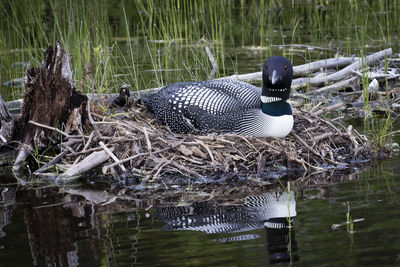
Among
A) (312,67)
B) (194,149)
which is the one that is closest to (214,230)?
(194,149)

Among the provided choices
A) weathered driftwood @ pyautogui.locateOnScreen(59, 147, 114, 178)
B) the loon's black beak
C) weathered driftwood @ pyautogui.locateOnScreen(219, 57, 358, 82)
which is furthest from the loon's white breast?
weathered driftwood @ pyautogui.locateOnScreen(219, 57, 358, 82)

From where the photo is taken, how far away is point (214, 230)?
4.07m

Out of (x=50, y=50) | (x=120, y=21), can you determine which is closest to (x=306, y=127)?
(x=50, y=50)

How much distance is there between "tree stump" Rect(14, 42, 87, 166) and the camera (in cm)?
571

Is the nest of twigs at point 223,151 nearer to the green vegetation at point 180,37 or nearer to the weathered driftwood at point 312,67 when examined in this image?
the green vegetation at point 180,37

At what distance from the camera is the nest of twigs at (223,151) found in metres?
5.30

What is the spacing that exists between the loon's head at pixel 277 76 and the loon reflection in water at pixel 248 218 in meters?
1.06

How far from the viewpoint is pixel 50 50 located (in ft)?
18.6

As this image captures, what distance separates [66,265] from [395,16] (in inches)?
378

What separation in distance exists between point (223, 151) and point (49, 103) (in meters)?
1.54

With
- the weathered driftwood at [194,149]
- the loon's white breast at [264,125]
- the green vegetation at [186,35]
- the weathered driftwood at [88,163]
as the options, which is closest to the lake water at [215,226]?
the weathered driftwood at [88,163]

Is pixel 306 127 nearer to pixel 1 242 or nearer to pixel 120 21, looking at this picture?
pixel 1 242

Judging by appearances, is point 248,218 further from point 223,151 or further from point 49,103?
point 49,103

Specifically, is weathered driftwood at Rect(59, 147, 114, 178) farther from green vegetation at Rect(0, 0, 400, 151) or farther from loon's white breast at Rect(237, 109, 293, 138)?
green vegetation at Rect(0, 0, 400, 151)
